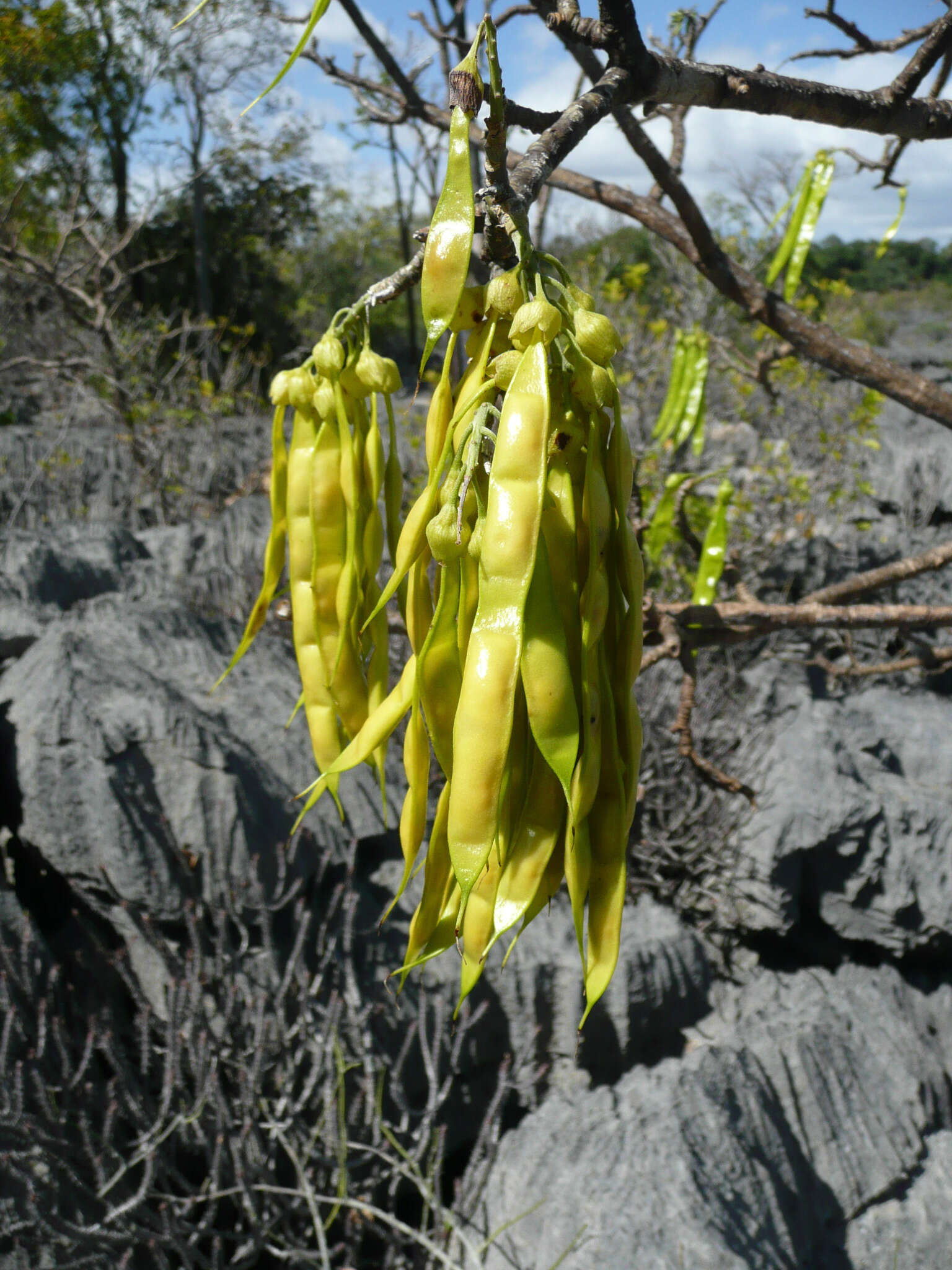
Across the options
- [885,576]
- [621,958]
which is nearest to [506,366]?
[885,576]

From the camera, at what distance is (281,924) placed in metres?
2.46

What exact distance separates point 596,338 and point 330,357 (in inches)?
12.0

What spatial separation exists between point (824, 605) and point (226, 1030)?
1.68 meters

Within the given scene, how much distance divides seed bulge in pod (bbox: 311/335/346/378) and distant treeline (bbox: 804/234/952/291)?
74.4ft

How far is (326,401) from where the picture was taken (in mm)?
808

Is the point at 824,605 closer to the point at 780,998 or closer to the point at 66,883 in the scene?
the point at 780,998

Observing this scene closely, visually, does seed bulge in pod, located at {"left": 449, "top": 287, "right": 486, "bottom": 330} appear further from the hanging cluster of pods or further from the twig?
the twig

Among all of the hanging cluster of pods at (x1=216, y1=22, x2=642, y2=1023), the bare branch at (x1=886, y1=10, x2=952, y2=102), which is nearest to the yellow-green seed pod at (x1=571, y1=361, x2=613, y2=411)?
the hanging cluster of pods at (x1=216, y1=22, x2=642, y2=1023)

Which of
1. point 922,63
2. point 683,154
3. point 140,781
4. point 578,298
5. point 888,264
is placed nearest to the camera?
point 578,298

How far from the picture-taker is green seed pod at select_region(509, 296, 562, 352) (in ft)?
1.74

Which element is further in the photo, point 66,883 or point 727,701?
point 727,701

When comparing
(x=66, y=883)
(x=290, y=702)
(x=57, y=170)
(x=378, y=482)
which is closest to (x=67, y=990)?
(x=66, y=883)

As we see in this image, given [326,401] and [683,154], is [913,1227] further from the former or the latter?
[683,154]

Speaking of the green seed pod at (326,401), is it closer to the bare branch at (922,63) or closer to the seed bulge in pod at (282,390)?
the seed bulge in pod at (282,390)
